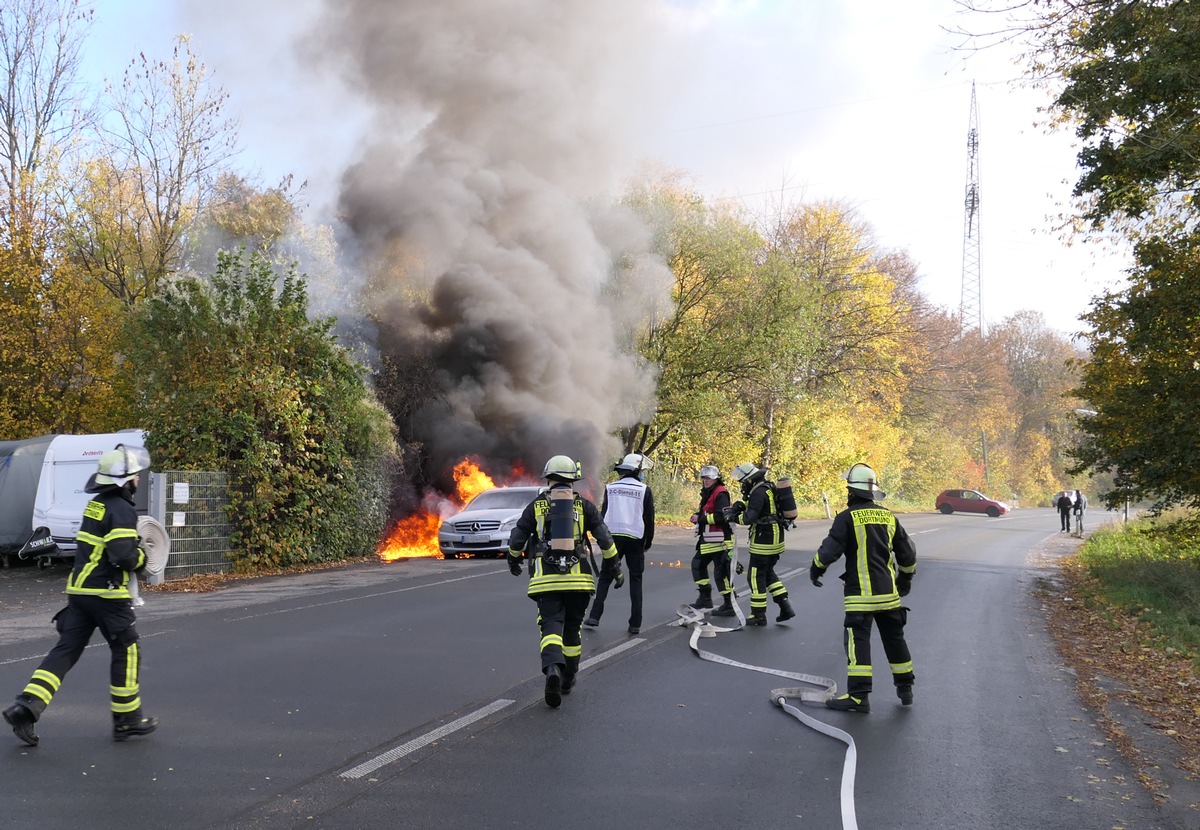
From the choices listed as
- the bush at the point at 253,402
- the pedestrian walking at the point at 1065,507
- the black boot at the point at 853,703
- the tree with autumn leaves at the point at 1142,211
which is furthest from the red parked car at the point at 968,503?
the black boot at the point at 853,703

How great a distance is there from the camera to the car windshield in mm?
16703

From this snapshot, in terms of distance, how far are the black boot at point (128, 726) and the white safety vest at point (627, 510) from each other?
4.60 metres

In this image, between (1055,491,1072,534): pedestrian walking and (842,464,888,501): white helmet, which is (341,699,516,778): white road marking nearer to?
(842,464,888,501): white helmet

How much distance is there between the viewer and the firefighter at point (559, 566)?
20.4 ft

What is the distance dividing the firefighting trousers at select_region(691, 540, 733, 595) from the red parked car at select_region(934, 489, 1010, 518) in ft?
135

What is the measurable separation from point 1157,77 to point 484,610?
359 inches

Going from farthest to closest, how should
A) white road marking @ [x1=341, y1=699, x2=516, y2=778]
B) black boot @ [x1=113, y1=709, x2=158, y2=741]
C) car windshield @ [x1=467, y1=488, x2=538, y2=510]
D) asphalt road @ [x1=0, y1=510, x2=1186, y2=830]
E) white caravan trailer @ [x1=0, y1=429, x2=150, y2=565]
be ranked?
car windshield @ [x1=467, y1=488, x2=538, y2=510] < white caravan trailer @ [x1=0, y1=429, x2=150, y2=565] < black boot @ [x1=113, y1=709, x2=158, y2=741] < white road marking @ [x1=341, y1=699, x2=516, y2=778] < asphalt road @ [x1=0, y1=510, x2=1186, y2=830]

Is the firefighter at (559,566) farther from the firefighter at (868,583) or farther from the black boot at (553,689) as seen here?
the firefighter at (868,583)

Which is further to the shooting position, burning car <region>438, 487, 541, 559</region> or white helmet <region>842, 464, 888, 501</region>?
burning car <region>438, 487, 541, 559</region>

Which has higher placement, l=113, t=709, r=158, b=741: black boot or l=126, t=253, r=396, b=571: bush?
l=126, t=253, r=396, b=571: bush

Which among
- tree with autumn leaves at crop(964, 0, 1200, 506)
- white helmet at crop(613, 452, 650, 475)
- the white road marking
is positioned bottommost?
the white road marking

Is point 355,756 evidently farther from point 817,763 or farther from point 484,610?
point 484,610

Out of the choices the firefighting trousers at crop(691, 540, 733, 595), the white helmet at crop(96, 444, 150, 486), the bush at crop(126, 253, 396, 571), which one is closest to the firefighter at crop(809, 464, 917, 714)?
the firefighting trousers at crop(691, 540, 733, 595)

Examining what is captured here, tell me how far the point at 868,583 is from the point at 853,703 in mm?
781
